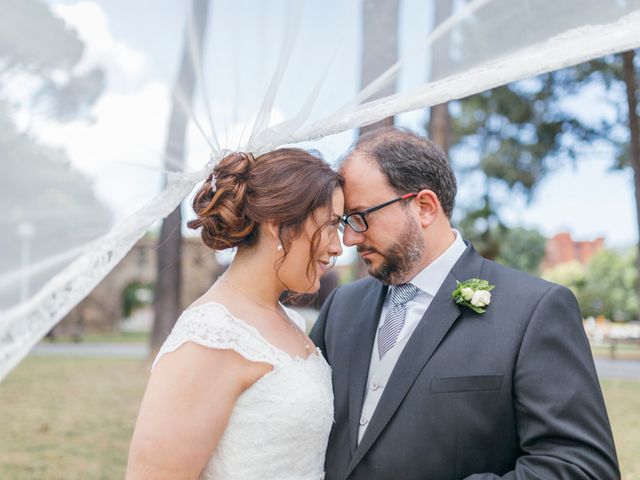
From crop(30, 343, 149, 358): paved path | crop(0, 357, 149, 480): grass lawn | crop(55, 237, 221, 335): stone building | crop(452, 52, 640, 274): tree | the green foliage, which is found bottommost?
crop(55, 237, 221, 335): stone building

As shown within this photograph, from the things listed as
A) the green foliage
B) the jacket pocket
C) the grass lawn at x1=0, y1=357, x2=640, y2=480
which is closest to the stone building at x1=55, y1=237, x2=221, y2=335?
the green foliage

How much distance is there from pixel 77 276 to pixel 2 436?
7.41 meters

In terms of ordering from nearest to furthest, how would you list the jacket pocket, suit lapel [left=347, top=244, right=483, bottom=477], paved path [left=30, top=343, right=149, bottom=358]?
the jacket pocket → suit lapel [left=347, top=244, right=483, bottom=477] → paved path [left=30, top=343, right=149, bottom=358]

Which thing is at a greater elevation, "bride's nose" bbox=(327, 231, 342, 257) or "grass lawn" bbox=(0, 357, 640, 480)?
"bride's nose" bbox=(327, 231, 342, 257)

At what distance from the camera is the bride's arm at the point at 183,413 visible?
1.98 metres

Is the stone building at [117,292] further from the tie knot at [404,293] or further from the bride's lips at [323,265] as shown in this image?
the bride's lips at [323,265]

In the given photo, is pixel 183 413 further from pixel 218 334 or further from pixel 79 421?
pixel 79 421

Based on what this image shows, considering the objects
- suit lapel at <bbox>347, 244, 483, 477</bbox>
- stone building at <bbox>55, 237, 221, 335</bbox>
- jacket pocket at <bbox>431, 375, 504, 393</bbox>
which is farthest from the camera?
stone building at <bbox>55, 237, 221, 335</bbox>

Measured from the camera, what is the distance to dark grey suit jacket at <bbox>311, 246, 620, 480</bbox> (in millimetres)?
2057

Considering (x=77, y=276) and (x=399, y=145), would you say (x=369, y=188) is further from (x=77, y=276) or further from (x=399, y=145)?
(x=77, y=276)

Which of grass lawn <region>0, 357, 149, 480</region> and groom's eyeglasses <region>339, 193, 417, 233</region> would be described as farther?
grass lawn <region>0, 357, 149, 480</region>

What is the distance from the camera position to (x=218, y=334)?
2125 mm

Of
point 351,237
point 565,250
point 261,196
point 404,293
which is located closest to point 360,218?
point 351,237

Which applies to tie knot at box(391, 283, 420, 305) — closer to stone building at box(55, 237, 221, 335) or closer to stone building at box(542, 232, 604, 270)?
stone building at box(55, 237, 221, 335)
